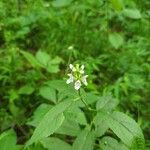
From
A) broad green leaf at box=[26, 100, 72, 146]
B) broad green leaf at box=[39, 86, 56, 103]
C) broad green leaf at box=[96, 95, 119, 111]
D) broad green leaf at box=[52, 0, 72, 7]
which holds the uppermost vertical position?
broad green leaf at box=[52, 0, 72, 7]

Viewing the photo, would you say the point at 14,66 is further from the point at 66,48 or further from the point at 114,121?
the point at 114,121

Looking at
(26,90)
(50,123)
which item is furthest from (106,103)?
(26,90)

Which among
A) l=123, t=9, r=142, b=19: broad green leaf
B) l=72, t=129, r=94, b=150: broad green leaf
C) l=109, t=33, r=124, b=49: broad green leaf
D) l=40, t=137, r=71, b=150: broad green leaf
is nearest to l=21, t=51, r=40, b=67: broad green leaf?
l=109, t=33, r=124, b=49: broad green leaf

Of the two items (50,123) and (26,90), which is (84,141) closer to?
(50,123)

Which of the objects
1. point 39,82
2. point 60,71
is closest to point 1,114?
point 39,82

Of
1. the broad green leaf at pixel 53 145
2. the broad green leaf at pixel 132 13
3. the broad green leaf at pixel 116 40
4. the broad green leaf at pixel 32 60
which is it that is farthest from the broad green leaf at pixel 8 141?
the broad green leaf at pixel 132 13

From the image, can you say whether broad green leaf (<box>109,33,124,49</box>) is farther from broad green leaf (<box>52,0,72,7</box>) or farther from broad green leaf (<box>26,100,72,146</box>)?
broad green leaf (<box>26,100,72,146</box>)
